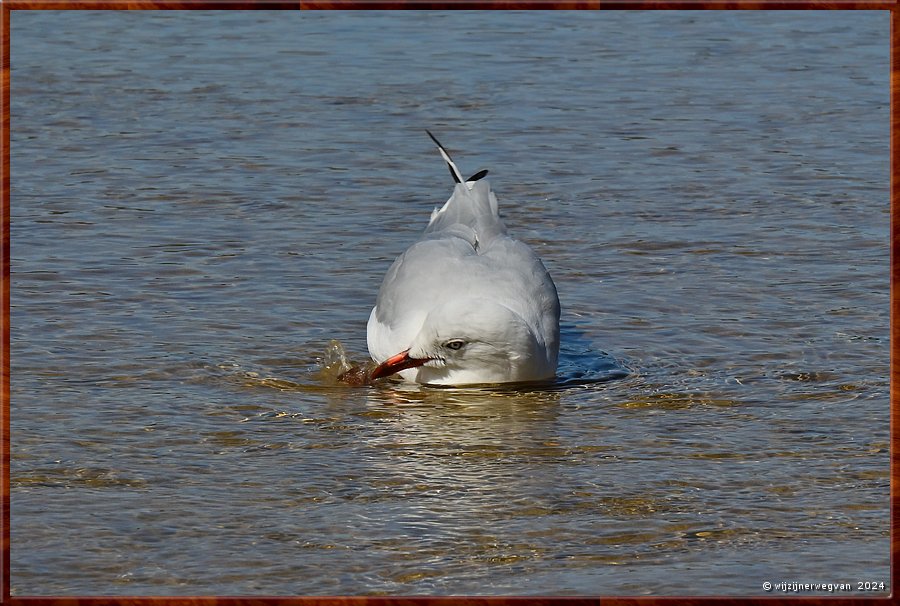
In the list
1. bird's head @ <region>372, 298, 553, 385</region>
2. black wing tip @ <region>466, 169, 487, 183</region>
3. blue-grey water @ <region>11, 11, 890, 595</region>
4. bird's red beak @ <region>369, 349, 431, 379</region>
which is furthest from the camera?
black wing tip @ <region>466, 169, 487, 183</region>

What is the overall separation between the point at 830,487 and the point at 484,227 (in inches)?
102

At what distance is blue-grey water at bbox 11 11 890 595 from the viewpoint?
530 cm

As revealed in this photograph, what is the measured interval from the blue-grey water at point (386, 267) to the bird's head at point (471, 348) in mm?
104

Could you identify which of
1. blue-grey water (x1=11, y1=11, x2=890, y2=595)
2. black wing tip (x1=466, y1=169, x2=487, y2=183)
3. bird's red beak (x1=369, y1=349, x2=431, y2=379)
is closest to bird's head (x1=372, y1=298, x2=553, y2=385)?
bird's red beak (x1=369, y1=349, x2=431, y2=379)

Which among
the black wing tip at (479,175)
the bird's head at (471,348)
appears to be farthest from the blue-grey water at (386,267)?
the black wing tip at (479,175)

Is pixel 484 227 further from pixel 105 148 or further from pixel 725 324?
pixel 105 148

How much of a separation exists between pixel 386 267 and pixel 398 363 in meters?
1.64

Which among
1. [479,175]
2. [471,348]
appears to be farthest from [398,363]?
[479,175]

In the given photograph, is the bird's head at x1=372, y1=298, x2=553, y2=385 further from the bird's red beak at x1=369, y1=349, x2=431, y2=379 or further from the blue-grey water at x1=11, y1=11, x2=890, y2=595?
the blue-grey water at x1=11, y1=11, x2=890, y2=595

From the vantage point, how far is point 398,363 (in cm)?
705

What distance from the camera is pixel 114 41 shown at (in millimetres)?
12836

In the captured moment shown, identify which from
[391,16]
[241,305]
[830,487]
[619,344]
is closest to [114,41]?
[391,16]

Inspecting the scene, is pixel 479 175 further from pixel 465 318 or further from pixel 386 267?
pixel 465 318

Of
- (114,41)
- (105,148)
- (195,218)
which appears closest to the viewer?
(195,218)
